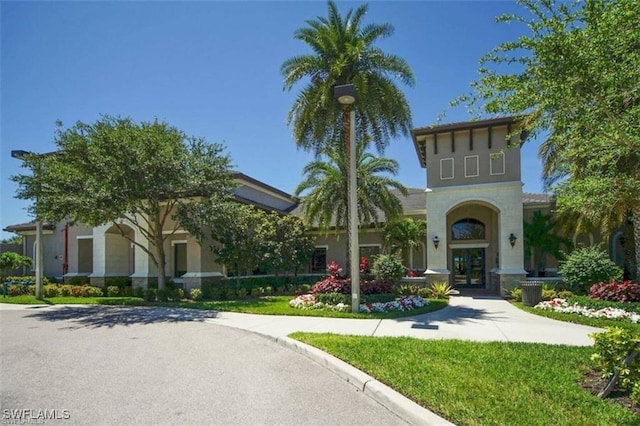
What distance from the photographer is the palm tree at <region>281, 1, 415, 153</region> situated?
16.2 metres

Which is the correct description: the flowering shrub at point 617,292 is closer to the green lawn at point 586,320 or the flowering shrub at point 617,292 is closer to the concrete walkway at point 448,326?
the green lawn at point 586,320

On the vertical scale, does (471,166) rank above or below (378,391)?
above

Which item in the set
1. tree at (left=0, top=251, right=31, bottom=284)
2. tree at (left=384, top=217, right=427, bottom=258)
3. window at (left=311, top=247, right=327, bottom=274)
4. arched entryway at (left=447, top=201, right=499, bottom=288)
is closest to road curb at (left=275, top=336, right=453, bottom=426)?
tree at (left=384, top=217, right=427, bottom=258)

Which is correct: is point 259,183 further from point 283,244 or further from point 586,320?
point 586,320

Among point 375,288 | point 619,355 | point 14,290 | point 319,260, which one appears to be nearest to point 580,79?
point 619,355

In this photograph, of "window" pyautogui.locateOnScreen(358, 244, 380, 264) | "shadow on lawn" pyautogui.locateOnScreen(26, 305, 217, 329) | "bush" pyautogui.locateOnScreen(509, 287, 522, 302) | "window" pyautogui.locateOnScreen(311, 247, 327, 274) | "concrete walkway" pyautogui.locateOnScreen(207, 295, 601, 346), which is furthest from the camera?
"window" pyautogui.locateOnScreen(311, 247, 327, 274)

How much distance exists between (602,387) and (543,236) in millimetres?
18084

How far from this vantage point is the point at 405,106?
680 inches

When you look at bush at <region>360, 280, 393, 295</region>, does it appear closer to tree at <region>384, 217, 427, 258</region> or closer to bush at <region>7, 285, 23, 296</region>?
tree at <region>384, 217, 427, 258</region>

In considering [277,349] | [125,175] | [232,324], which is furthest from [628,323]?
[125,175]

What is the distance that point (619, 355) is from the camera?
17.6 ft

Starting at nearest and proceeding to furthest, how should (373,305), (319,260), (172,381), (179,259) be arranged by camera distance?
(172,381) → (373,305) → (179,259) → (319,260)

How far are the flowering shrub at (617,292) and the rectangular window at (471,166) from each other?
8.37 m

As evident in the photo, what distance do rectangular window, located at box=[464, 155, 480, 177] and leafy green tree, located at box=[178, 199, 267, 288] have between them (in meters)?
10.4
